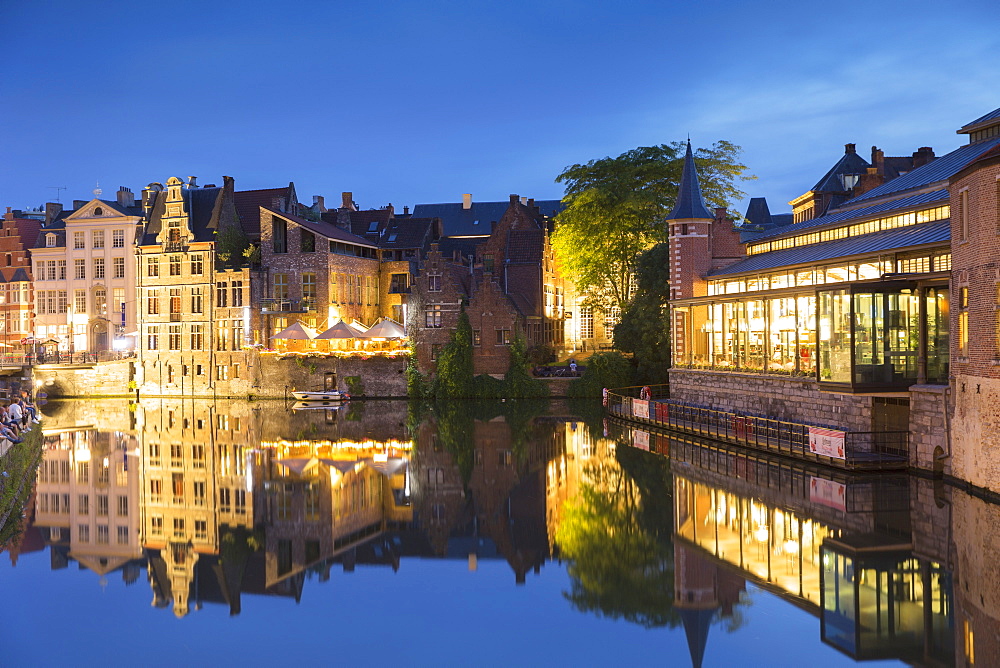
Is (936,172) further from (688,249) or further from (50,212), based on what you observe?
Result: (50,212)

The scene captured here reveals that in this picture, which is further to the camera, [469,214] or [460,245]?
[469,214]

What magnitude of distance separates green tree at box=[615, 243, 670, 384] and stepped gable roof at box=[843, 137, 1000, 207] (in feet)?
36.4

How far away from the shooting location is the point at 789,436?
25.5 meters

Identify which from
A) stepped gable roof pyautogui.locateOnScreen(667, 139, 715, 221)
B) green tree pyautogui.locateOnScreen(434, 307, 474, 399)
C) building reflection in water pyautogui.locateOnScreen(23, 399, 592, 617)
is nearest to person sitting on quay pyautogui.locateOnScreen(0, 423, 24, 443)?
building reflection in water pyautogui.locateOnScreen(23, 399, 592, 617)

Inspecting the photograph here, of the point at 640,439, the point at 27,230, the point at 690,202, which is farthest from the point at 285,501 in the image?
the point at 27,230

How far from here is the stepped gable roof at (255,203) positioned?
181 ft

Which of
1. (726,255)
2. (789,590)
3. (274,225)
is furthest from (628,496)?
(274,225)

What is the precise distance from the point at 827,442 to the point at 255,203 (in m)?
41.9

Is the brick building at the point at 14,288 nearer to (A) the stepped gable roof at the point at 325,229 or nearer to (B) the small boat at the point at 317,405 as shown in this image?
(A) the stepped gable roof at the point at 325,229

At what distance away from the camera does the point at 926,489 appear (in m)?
19.8

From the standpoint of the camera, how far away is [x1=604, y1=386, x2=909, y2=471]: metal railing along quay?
73.0 feet

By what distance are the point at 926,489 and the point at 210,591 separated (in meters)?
14.9

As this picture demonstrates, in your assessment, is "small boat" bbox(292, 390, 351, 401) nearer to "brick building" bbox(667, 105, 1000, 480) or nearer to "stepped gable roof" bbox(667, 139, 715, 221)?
"brick building" bbox(667, 105, 1000, 480)

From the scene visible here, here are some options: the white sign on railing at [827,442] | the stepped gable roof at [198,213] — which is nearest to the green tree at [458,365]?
the stepped gable roof at [198,213]
